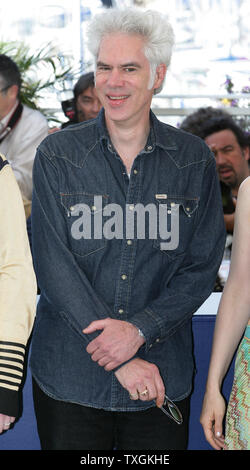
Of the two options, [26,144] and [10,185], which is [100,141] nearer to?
[10,185]

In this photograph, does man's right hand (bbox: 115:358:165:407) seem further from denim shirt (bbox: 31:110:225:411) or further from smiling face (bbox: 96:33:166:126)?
smiling face (bbox: 96:33:166:126)

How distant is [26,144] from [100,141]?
239cm

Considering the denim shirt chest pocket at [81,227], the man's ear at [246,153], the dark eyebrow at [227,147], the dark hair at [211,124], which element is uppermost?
the denim shirt chest pocket at [81,227]

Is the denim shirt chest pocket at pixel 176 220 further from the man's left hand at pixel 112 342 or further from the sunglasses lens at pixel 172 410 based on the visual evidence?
the sunglasses lens at pixel 172 410

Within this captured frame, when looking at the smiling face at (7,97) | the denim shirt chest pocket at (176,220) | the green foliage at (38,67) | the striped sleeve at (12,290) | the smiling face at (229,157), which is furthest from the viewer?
the green foliage at (38,67)

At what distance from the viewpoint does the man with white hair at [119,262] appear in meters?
1.61

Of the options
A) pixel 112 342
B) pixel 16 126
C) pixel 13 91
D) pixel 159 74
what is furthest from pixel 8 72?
pixel 112 342

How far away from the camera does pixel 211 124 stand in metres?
4.04

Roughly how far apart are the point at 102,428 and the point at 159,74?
908 mm

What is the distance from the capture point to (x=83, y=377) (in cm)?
164

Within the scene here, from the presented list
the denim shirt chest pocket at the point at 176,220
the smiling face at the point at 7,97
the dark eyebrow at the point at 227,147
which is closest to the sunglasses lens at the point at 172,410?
the denim shirt chest pocket at the point at 176,220

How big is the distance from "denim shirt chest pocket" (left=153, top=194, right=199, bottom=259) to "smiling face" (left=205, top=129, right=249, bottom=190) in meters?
2.26

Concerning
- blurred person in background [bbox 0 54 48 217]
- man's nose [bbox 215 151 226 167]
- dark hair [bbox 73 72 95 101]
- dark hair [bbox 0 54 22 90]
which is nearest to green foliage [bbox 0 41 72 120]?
dark hair [bbox 73 72 95 101]

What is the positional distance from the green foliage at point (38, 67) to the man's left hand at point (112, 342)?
5036mm
